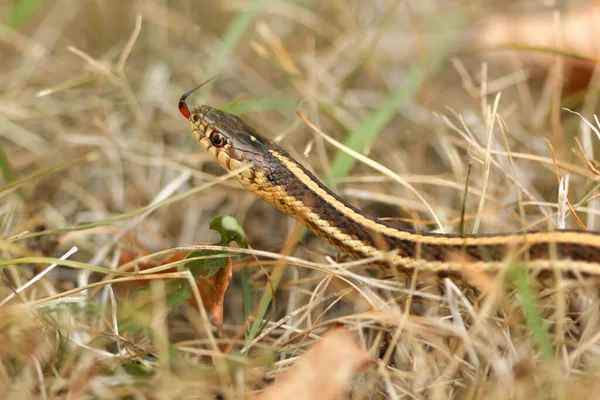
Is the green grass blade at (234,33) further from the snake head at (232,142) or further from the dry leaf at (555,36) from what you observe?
the dry leaf at (555,36)

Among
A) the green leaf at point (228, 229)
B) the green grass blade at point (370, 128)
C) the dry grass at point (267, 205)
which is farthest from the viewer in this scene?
the green grass blade at point (370, 128)

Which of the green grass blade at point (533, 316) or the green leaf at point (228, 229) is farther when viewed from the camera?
the green leaf at point (228, 229)

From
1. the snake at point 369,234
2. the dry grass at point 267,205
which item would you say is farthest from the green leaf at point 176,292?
the snake at point 369,234

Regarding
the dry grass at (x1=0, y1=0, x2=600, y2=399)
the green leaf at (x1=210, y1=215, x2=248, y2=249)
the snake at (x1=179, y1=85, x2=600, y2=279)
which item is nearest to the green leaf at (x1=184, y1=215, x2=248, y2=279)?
the green leaf at (x1=210, y1=215, x2=248, y2=249)

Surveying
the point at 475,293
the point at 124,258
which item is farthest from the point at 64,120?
the point at 475,293

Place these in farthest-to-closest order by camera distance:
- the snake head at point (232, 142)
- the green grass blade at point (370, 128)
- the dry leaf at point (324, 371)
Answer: the green grass blade at point (370, 128), the snake head at point (232, 142), the dry leaf at point (324, 371)

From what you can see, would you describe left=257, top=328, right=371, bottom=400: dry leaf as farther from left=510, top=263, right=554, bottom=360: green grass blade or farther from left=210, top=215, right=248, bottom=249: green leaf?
left=210, top=215, right=248, bottom=249: green leaf

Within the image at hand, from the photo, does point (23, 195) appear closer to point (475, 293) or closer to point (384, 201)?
point (384, 201)

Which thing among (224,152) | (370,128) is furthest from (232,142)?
(370,128)
